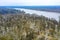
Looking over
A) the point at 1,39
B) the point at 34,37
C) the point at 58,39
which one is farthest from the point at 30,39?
the point at 1,39

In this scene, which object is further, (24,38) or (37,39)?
(24,38)

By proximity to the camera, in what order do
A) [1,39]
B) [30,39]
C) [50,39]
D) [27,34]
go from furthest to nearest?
[27,34]
[30,39]
[50,39]
[1,39]

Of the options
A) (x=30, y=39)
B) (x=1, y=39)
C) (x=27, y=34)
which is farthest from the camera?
(x=27, y=34)

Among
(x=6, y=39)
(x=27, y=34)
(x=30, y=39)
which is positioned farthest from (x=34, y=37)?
(x=6, y=39)

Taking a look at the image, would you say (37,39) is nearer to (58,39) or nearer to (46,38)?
(46,38)

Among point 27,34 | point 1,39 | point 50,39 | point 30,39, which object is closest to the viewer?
point 1,39

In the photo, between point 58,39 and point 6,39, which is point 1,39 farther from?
point 58,39

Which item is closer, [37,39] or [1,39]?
[1,39]

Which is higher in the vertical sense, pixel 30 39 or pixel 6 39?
pixel 6 39

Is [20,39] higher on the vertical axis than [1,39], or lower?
lower
